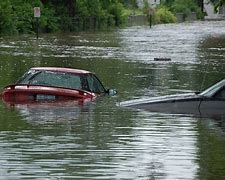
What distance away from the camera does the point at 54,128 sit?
17.1 m

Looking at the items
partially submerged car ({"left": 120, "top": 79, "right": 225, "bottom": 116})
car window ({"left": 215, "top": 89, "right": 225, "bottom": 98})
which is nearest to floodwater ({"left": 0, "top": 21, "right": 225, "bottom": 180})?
partially submerged car ({"left": 120, "top": 79, "right": 225, "bottom": 116})

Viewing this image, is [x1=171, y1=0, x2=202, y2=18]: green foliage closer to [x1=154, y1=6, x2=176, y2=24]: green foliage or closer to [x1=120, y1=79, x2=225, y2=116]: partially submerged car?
[x1=154, y1=6, x2=176, y2=24]: green foliage

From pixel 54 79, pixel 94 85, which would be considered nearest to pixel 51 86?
pixel 54 79

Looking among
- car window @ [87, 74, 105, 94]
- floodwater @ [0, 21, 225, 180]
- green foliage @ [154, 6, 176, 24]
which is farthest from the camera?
green foliage @ [154, 6, 176, 24]

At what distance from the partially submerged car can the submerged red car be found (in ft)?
10.2

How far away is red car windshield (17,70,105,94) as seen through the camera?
22.9 metres

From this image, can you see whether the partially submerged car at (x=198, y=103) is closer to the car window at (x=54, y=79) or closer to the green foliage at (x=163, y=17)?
the car window at (x=54, y=79)

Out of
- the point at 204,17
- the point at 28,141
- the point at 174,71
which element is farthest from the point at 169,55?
the point at 204,17

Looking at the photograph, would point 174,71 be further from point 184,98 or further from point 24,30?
point 24,30

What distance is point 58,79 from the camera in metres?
23.0

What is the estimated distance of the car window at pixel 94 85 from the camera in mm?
23766

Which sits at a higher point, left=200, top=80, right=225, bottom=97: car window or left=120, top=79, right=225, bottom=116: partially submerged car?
left=200, top=80, right=225, bottom=97: car window

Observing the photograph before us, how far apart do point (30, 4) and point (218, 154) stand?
72727 mm

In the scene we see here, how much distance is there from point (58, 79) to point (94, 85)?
4.92 ft
